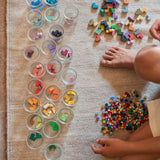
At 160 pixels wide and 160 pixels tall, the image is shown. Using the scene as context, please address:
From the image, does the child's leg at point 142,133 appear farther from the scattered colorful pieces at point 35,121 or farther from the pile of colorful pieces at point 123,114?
the scattered colorful pieces at point 35,121

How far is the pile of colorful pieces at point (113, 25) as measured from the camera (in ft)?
3.49

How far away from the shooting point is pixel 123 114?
1001 mm

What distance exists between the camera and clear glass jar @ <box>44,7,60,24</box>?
3.48 feet

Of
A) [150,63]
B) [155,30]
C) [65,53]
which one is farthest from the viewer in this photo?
[65,53]

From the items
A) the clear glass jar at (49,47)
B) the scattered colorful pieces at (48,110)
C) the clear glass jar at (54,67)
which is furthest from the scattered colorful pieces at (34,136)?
the clear glass jar at (49,47)

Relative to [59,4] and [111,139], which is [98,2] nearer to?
[59,4]

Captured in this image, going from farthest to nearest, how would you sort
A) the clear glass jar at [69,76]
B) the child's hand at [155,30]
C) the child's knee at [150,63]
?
the clear glass jar at [69,76] < the child's hand at [155,30] < the child's knee at [150,63]

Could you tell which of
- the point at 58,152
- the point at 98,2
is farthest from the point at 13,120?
the point at 98,2

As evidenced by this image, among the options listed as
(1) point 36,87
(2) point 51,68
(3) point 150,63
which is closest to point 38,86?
(1) point 36,87

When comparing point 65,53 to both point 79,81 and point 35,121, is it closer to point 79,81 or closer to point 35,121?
point 79,81

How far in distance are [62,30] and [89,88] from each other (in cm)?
35

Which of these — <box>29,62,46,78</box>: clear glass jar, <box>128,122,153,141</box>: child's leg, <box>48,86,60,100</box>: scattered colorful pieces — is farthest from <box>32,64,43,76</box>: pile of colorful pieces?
<box>128,122,153,141</box>: child's leg

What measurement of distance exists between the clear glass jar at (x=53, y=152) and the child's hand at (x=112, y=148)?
0.56 ft

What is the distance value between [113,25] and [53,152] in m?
0.74
